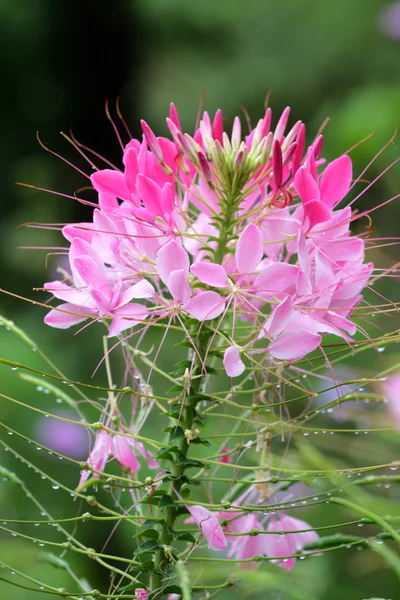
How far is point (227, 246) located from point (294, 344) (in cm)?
18

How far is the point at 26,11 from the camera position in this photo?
4.25 meters

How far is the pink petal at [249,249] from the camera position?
0.70 metres

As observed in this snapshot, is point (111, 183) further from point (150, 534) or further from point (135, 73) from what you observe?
point (135, 73)

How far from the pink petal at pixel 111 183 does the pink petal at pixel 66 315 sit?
0.40 ft

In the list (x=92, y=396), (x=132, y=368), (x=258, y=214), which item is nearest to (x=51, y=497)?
(x=92, y=396)

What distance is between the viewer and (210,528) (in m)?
0.71

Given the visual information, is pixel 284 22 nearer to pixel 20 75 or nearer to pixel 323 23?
pixel 323 23

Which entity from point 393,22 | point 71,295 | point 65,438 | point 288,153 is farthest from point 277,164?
point 393,22

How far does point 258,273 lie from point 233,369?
0.11 metres

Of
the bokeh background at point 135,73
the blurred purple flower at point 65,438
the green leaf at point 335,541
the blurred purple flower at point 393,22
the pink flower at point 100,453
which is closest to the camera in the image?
the green leaf at point 335,541

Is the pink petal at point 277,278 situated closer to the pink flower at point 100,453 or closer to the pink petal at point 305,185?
the pink petal at point 305,185

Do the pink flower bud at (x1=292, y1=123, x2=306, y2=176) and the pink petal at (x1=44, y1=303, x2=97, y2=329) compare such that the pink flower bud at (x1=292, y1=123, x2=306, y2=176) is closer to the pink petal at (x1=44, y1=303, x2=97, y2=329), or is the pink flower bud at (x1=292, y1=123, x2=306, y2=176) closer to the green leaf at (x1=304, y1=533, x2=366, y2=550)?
the pink petal at (x1=44, y1=303, x2=97, y2=329)

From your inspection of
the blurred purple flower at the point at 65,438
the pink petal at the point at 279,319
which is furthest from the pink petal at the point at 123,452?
the blurred purple flower at the point at 65,438

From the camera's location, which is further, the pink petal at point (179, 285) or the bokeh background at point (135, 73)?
the bokeh background at point (135, 73)
